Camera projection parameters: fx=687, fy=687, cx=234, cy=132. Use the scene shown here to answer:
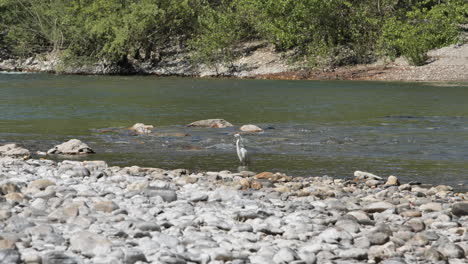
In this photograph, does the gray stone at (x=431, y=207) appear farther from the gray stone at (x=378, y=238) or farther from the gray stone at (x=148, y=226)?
the gray stone at (x=148, y=226)

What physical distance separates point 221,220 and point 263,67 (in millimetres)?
44020

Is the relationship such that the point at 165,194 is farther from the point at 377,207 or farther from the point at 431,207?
the point at 431,207

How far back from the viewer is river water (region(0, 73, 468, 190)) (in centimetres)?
1381

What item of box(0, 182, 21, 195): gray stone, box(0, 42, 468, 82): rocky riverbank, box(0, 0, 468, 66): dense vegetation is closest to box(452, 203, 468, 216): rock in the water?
box(0, 182, 21, 195): gray stone

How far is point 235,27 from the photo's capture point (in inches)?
2135

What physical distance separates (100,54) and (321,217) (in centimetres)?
4809

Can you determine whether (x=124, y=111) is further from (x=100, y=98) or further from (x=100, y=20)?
(x=100, y=20)

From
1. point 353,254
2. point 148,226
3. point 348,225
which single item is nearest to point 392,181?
point 348,225

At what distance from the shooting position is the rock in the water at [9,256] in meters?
6.27

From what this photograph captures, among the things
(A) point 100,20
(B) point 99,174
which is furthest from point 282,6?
(B) point 99,174

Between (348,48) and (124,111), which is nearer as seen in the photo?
(124,111)

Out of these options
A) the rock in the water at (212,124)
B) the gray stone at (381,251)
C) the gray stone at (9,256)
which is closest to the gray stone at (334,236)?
the gray stone at (381,251)

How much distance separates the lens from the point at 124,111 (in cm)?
2500

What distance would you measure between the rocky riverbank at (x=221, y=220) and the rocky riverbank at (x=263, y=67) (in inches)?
1308
